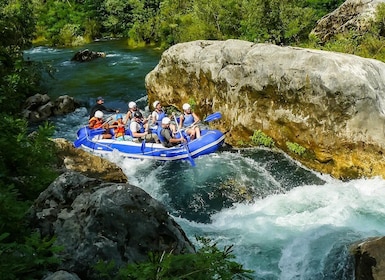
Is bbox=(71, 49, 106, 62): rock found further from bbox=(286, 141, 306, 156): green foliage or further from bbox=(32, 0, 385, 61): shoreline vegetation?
bbox=(286, 141, 306, 156): green foliage

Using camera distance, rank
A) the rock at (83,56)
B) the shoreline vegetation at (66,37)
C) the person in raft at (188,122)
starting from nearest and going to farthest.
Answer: the shoreline vegetation at (66,37), the person in raft at (188,122), the rock at (83,56)

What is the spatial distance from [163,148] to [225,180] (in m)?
2.02

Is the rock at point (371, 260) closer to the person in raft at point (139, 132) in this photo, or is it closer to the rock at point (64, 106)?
the person in raft at point (139, 132)

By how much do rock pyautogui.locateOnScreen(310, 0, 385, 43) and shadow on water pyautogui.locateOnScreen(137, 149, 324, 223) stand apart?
293 inches

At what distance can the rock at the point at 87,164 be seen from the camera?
8.23 meters

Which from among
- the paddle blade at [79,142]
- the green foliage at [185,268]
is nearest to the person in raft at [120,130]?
the paddle blade at [79,142]

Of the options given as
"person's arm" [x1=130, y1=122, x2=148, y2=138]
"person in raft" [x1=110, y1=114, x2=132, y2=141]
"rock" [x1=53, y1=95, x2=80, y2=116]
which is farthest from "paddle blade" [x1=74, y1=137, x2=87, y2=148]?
"rock" [x1=53, y1=95, x2=80, y2=116]

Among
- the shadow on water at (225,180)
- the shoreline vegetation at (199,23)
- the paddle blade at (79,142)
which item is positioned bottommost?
the shadow on water at (225,180)

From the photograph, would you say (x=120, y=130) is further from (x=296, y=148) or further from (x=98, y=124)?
(x=296, y=148)

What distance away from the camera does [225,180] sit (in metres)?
8.80

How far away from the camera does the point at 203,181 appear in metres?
8.91

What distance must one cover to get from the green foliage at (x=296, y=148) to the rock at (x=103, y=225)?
20.9 ft

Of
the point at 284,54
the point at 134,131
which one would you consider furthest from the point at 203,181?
the point at 284,54

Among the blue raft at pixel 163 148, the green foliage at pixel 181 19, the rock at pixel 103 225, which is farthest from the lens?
the green foliage at pixel 181 19
